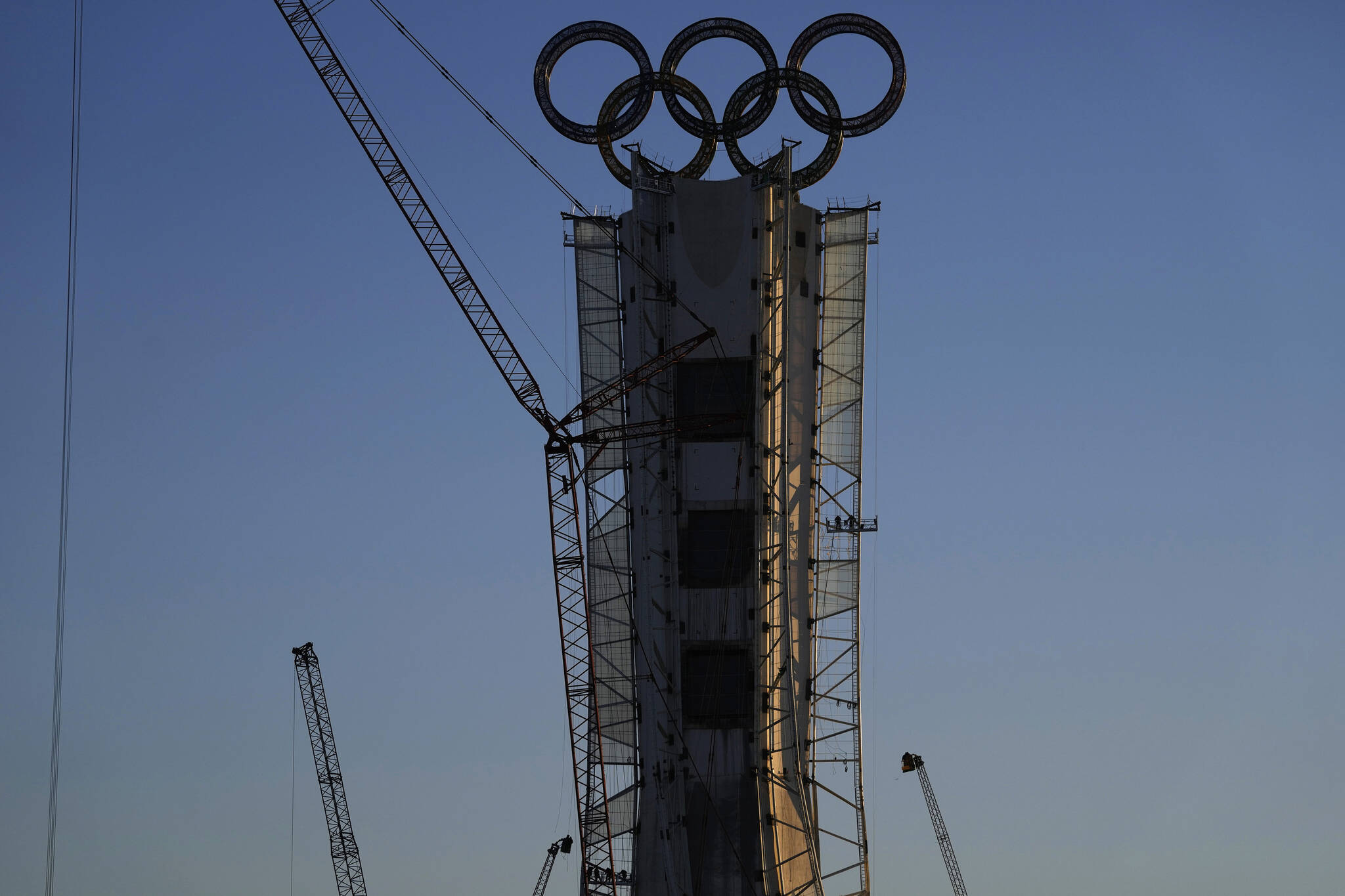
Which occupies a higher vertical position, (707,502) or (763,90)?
(763,90)

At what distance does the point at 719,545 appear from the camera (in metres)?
90.6

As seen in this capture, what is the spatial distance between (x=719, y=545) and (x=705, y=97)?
74.2 feet

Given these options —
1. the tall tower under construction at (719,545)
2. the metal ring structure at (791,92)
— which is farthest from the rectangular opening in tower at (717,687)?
the metal ring structure at (791,92)

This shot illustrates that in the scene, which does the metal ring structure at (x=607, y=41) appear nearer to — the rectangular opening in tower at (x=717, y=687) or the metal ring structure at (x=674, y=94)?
the metal ring structure at (x=674, y=94)

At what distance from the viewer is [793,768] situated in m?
91.7

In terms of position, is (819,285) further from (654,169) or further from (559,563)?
(559,563)

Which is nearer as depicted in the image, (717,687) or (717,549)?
(717,549)

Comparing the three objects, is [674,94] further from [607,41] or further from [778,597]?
[778,597]

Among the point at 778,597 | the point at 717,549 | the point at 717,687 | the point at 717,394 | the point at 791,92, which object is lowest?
the point at 717,687

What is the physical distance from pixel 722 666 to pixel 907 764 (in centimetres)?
7702

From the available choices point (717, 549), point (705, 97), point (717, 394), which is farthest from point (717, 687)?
point (705, 97)

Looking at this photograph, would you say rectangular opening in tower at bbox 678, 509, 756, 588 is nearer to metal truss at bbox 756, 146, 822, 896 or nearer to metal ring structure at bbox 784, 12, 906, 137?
metal truss at bbox 756, 146, 822, 896

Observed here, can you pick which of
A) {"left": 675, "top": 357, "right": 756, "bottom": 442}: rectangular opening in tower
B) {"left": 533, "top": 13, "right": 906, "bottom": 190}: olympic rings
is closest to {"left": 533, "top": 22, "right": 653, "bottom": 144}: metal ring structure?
{"left": 533, "top": 13, "right": 906, "bottom": 190}: olympic rings

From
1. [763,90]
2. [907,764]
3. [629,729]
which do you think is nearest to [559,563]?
[629,729]
